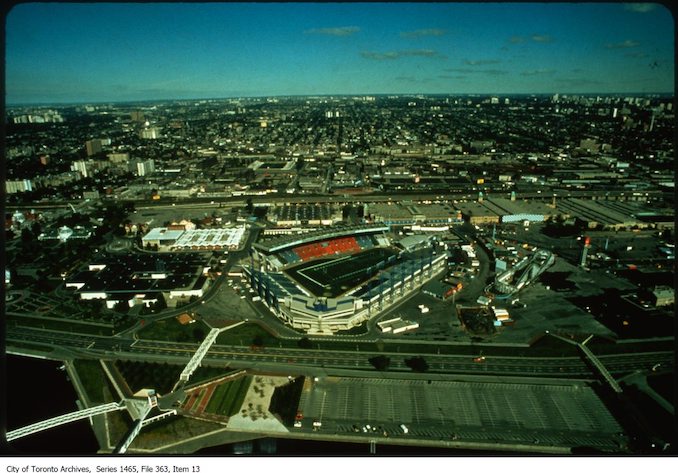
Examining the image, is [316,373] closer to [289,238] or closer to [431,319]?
[431,319]

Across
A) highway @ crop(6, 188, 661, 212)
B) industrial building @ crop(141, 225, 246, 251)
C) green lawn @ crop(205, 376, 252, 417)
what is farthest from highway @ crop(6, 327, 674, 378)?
highway @ crop(6, 188, 661, 212)

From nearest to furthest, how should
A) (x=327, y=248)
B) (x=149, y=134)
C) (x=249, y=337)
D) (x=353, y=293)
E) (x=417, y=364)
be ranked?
(x=417, y=364) < (x=249, y=337) < (x=353, y=293) < (x=327, y=248) < (x=149, y=134)

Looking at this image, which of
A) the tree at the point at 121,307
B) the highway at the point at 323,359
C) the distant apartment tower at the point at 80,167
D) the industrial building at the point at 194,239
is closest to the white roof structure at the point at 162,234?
the industrial building at the point at 194,239

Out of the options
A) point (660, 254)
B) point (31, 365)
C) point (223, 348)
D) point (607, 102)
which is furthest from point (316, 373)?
point (607, 102)

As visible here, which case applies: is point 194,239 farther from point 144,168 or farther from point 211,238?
point 144,168

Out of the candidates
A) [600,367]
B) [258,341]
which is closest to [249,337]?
[258,341]

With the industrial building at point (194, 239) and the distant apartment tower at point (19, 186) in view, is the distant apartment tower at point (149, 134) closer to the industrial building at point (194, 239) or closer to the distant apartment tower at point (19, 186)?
the distant apartment tower at point (19, 186)
